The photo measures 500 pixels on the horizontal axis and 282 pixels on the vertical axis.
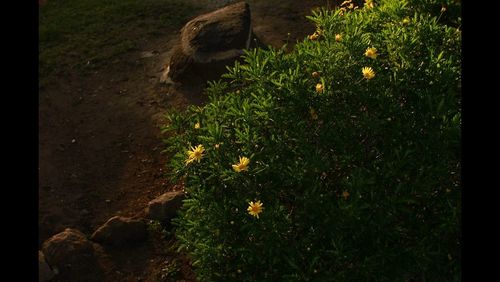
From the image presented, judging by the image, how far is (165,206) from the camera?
19.3 ft

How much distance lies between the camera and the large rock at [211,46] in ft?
27.1

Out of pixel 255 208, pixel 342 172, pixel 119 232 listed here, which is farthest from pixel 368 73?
pixel 119 232

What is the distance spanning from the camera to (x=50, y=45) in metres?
9.91

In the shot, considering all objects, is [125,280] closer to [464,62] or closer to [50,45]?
[464,62]

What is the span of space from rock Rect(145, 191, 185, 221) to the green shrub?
1.77 metres

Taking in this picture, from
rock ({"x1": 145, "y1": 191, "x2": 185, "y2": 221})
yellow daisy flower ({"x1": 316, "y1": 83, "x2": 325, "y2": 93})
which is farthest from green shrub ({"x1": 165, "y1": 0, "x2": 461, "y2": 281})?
rock ({"x1": 145, "y1": 191, "x2": 185, "y2": 221})

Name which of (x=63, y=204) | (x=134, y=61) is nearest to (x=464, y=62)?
(x=63, y=204)

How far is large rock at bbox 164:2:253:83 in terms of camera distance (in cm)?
825

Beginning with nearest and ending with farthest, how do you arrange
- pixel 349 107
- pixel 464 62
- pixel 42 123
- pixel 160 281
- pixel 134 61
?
1. pixel 464 62
2. pixel 349 107
3. pixel 160 281
4. pixel 42 123
5. pixel 134 61

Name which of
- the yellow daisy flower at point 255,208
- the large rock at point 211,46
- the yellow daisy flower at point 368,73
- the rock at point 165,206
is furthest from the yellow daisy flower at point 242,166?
the large rock at point 211,46

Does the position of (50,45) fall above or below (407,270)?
below

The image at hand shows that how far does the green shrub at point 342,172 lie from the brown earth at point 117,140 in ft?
5.80

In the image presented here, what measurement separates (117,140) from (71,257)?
7.61 ft

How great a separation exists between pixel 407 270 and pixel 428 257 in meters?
0.15
